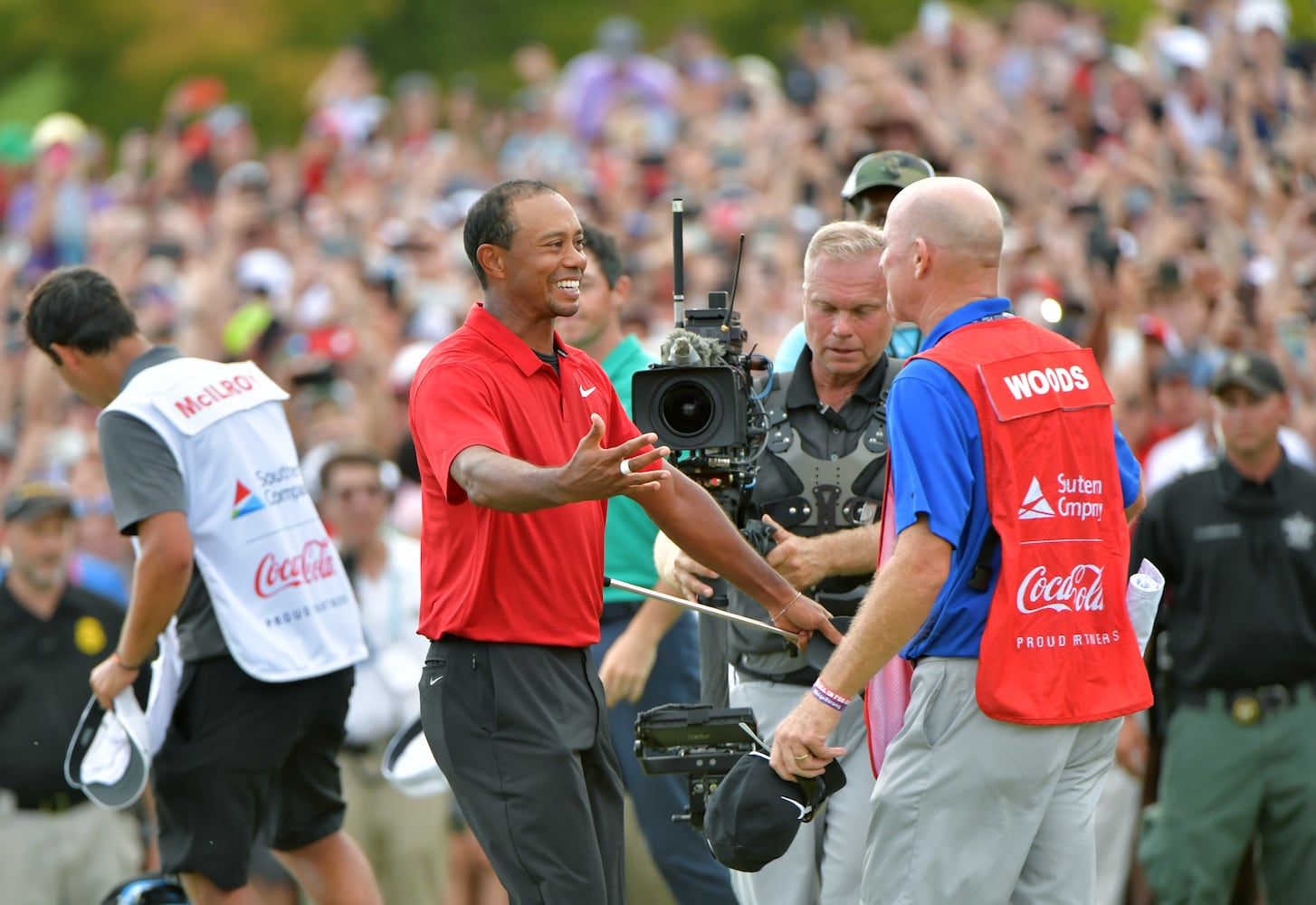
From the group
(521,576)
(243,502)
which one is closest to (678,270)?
(521,576)

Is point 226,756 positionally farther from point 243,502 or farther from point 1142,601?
point 1142,601

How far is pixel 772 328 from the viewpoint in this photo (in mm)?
11383

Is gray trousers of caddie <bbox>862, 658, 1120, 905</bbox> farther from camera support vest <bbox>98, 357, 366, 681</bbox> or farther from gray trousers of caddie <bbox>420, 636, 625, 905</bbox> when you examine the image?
camera support vest <bbox>98, 357, 366, 681</bbox>

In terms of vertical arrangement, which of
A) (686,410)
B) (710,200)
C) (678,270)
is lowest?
(686,410)

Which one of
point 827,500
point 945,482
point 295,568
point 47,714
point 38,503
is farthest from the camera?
point 38,503

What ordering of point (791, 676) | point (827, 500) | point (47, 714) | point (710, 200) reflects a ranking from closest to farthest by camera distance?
point (827, 500) < point (791, 676) < point (47, 714) < point (710, 200)

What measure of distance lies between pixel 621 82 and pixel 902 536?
13804 millimetres

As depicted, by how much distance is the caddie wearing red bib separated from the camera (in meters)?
4.32

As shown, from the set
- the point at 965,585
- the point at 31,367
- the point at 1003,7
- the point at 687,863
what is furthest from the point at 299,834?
the point at 1003,7

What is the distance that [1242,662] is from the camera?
7461 mm

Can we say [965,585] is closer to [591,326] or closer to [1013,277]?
[591,326]

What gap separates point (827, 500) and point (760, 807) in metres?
1.24

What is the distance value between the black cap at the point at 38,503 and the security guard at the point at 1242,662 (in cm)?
483

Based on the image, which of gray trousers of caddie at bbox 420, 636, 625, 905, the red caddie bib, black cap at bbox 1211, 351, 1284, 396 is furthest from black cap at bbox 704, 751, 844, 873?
black cap at bbox 1211, 351, 1284, 396
